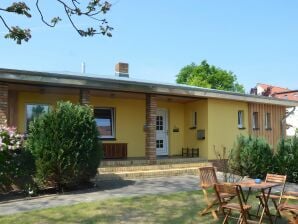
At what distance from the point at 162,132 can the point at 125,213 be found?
34.9 feet

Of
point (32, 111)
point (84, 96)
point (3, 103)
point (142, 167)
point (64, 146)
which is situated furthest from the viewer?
point (32, 111)

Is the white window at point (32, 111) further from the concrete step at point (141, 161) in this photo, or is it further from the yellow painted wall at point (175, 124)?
the yellow painted wall at point (175, 124)

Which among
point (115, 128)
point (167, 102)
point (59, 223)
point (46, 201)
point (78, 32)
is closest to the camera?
point (78, 32)

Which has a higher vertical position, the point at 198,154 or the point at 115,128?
the point at 115,128

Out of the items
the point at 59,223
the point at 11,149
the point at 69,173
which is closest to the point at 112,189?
the point at 69,173

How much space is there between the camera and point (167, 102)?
18797 mm

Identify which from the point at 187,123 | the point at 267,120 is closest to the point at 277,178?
the point at 187,123

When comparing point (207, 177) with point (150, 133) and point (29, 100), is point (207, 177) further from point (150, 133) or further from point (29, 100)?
point (29, 100)

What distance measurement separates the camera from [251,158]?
14.0 metres

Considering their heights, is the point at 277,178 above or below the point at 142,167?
above

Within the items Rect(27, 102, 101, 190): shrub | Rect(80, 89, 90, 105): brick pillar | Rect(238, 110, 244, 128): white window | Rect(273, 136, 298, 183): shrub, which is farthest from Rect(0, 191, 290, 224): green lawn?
Rect(238, 110, 244, 128): white window

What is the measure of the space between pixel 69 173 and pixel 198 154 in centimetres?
845

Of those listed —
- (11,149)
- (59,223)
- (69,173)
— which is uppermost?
(11,149)

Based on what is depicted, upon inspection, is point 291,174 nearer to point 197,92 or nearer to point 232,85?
point 197,92
